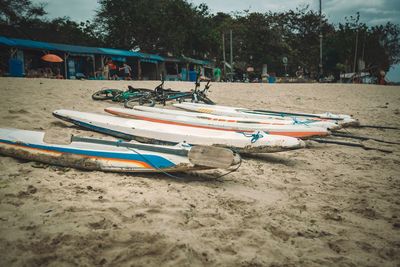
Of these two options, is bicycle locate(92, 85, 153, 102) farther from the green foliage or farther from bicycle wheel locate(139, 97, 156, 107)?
the green foliage

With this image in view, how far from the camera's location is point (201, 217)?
203cm

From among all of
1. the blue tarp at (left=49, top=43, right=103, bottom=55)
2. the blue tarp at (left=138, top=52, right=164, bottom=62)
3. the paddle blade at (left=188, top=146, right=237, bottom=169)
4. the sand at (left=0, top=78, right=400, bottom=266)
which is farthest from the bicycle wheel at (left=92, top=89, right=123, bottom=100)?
the blue tarp at (left=138, top=52, right=164, bottom=62)

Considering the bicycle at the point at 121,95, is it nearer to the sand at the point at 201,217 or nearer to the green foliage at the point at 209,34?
the sand at the point at 201,217

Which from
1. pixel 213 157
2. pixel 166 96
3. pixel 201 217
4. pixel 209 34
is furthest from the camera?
pixel 209 34

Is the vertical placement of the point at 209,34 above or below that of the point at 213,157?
above

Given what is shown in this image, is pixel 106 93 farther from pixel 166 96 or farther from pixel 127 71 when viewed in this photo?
pixel 127 71

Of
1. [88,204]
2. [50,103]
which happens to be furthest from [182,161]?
[50,103]

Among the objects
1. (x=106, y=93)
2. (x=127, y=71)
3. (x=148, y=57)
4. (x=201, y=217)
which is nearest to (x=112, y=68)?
(x=127, y=71)

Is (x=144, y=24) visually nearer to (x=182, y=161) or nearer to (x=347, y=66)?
(x=347, y=66)

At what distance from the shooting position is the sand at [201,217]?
1592mm

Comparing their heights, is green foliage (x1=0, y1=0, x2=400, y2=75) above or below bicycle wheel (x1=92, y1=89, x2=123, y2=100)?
above

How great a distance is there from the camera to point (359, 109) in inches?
356

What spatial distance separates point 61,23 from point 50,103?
1424 inches

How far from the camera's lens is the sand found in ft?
5.22
